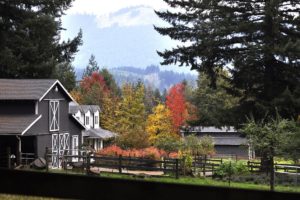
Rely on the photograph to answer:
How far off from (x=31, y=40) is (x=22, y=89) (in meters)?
4.70

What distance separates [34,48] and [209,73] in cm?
1200

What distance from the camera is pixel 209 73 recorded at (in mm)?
32594

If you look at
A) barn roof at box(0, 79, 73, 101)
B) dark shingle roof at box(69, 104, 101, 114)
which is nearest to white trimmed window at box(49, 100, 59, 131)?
barn roof at box(0, 79, 73, 101)

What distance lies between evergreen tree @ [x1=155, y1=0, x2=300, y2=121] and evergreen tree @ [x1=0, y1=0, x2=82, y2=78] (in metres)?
7.41

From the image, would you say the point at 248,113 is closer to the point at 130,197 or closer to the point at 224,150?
the point at 130,197

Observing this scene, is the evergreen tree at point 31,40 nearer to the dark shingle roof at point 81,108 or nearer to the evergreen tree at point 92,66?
the dark shingle roof at point 81,108

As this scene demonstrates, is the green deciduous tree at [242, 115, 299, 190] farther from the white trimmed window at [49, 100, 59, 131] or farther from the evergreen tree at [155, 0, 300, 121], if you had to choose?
the white trimmed window at [49, 100, 59, 131]

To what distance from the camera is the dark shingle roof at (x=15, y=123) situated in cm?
2920

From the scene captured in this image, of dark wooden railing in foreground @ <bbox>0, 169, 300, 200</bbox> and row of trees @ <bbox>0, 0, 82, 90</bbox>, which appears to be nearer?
dark wooden railing in foreground @ <bbox>0, 169, 300, 200</bbox>

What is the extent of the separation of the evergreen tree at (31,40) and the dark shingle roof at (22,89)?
157 centimetres

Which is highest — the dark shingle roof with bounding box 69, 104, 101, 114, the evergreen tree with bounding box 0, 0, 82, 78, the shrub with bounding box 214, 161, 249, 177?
the evergreen tree with bounding box 0, 0, 82, 78

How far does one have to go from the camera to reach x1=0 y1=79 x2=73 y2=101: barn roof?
31148 millimetres

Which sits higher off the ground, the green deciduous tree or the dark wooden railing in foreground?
the dark wooden railing in foreground

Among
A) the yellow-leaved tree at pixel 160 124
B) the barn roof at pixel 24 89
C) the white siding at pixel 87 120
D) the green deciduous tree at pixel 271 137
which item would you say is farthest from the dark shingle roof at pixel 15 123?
the yellow-leaved tree at pixel 160 124
